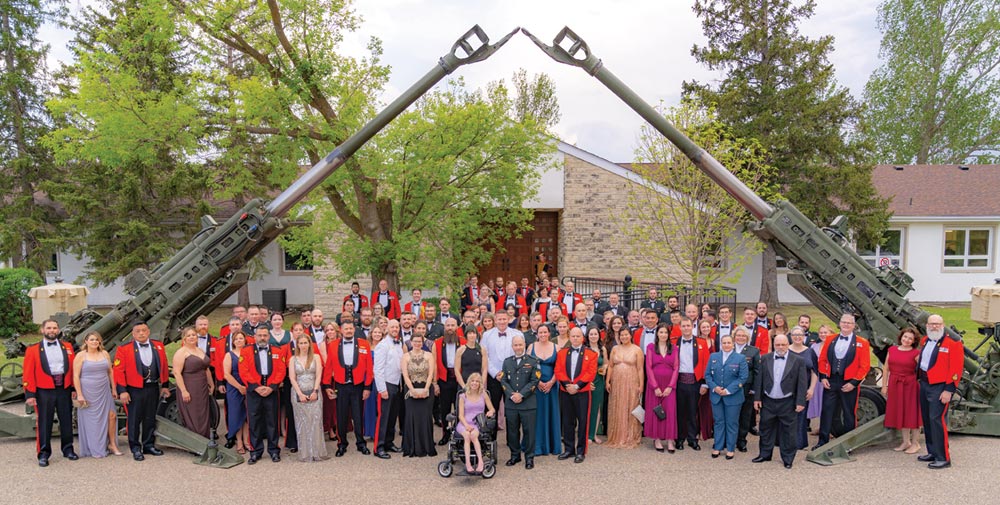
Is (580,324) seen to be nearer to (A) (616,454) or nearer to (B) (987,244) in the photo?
(A) (616,454)

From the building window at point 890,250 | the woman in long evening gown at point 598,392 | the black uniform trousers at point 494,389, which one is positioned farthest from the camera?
the building window at point 890,250

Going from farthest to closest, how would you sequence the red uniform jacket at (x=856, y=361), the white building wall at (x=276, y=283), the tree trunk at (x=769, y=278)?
the white building wall at (x=276, y=283)
the tree trunk at (x=769, y=278)
the red uniform jacket at (x=856, y=361)

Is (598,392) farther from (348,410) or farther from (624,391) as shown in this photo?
(348,410)

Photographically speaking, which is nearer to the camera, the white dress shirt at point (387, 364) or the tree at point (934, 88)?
the white dress shirt at point (387, 364)

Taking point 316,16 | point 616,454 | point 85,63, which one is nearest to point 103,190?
point 85,63

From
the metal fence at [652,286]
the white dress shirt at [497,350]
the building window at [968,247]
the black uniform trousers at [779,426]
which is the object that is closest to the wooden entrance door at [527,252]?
the metal fence at [652,286]

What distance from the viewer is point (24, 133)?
2000cm

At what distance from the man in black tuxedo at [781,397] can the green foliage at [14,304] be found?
Result: 1695cm

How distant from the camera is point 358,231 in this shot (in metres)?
14.6

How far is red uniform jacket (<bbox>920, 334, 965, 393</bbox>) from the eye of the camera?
7273 mm

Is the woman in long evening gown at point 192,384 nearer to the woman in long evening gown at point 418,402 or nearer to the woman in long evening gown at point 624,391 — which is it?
the woman in long evening gown at point 418,402

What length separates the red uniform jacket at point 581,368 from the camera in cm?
770

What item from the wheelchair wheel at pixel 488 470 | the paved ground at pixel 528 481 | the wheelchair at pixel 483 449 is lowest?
the paved ground at pixel 528 481

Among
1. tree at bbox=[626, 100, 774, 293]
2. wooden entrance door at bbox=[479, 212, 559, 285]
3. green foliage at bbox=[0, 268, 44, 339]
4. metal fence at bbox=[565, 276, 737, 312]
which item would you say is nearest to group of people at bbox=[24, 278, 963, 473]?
metal fence at bbox=[565, 276, 737, 312]
